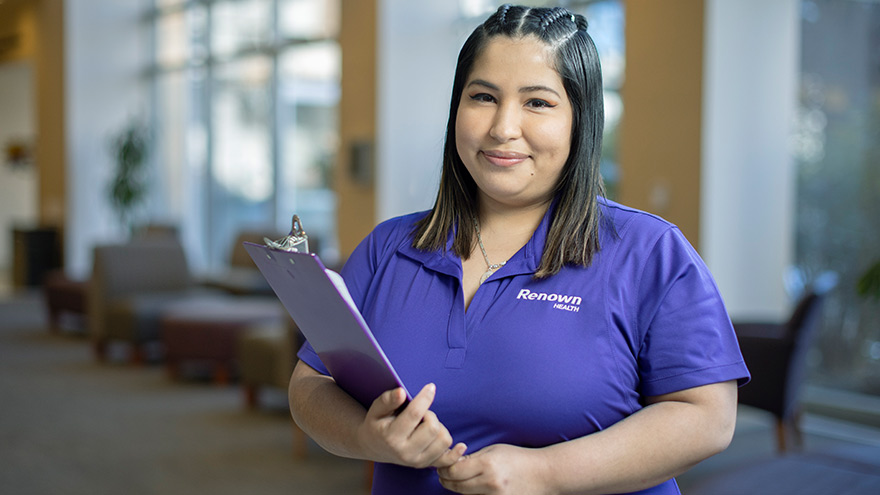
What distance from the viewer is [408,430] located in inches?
43.3

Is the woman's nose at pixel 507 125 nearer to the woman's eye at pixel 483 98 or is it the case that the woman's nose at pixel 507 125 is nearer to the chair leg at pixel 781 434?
the woman's eye at pixel 483 98

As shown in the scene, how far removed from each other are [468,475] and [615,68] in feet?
18.1

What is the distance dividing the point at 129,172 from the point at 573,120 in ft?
34.8

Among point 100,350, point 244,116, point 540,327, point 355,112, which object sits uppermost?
point 244,116

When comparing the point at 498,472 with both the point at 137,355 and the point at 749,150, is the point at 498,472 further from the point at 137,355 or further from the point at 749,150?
the point at 137,355

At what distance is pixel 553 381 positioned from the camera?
1209mm

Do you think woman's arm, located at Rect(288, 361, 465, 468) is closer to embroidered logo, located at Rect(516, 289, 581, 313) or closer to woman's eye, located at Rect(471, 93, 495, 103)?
embroidered logo, located at Rect(516, 289, 581, 313)

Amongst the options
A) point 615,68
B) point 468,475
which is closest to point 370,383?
point 468,475

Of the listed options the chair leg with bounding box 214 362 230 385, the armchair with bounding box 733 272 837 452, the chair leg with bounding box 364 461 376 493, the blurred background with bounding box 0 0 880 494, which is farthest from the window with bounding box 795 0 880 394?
the chair leg with bounding box 214 362 230 385

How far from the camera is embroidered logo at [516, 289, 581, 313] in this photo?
4.07 feet

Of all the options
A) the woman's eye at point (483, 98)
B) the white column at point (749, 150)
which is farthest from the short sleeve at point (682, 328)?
the white column at point (749, 150)

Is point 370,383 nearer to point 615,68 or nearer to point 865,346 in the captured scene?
point 865,346

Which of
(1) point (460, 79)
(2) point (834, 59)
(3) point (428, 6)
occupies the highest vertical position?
(3) point (428, 6)

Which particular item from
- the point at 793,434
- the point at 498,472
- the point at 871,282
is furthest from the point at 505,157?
the point at 793,434
